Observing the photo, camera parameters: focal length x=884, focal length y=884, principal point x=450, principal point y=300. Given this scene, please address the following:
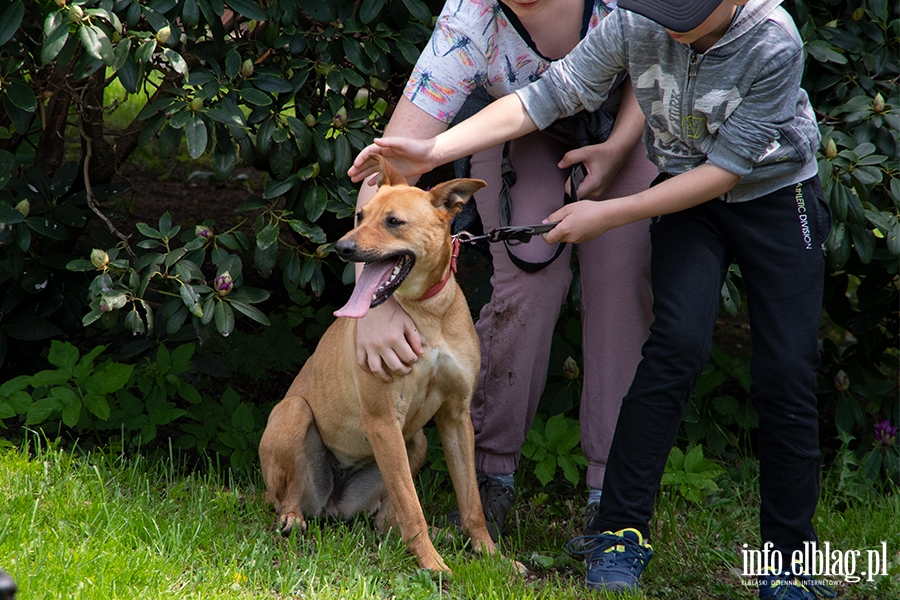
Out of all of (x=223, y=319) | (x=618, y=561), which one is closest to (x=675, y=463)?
(x=618, y=561)

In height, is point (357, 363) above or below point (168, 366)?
above

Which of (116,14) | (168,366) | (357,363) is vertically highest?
(116,14)

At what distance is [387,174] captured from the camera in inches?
116

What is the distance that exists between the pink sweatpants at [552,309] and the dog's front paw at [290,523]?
75cm

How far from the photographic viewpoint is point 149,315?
10.8ft

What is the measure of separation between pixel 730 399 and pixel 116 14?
302 centimetres

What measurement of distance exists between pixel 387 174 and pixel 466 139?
0.95ft

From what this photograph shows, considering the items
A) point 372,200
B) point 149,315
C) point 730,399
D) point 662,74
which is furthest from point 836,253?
point 149,315

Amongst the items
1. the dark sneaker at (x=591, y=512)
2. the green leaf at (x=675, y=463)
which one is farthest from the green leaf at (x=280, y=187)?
the green leaf at (x=675, y=463)

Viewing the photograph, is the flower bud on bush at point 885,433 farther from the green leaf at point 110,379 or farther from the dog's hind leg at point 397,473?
the green leaf at point 110,379

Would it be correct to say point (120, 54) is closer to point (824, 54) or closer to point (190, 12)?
point (190, 12)

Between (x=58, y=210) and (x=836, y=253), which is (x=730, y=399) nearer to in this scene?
(x=836, y=253)

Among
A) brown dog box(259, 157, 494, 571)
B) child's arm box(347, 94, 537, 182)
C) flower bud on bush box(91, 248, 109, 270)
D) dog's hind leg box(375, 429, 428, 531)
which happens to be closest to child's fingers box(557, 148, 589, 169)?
child's arm box(347, 94, 537, 182)

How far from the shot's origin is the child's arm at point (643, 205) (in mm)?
2613
